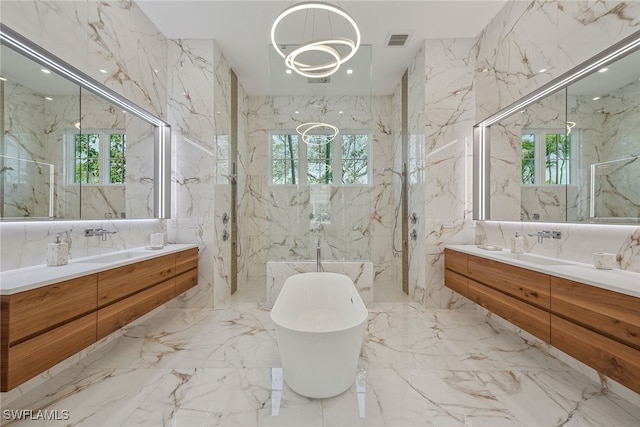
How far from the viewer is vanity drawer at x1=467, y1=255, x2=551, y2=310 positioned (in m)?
1.77

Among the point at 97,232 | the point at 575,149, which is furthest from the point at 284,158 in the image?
the point at 575,149

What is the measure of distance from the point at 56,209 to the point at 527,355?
377 cm

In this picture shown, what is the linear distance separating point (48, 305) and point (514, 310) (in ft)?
9.84

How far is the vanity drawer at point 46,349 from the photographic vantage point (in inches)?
47.2

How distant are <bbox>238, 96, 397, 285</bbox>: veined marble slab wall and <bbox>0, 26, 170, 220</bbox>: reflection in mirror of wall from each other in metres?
1.56

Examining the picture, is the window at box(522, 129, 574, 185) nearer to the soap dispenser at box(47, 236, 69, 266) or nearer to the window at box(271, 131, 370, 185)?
the window at box(271, 131, 370, 185)

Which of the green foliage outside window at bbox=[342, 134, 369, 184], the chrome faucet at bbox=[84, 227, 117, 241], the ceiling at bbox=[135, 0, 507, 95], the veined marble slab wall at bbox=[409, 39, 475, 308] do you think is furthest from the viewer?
the green foliage outside window at bbox=[342, 134, 369, 184]

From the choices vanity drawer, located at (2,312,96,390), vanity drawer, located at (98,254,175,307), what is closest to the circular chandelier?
vanity drawer, located at (98,254,175,307)

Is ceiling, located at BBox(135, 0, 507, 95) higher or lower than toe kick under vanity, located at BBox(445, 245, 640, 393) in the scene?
higher

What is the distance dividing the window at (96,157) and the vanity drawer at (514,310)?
3496 millimetres

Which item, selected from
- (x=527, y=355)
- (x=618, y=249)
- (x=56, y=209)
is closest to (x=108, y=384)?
(x=56, y=209)

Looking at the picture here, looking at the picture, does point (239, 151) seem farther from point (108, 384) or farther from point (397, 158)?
point (108, 384)

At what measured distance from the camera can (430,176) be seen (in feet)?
10.5

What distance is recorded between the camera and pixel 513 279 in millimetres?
2049
